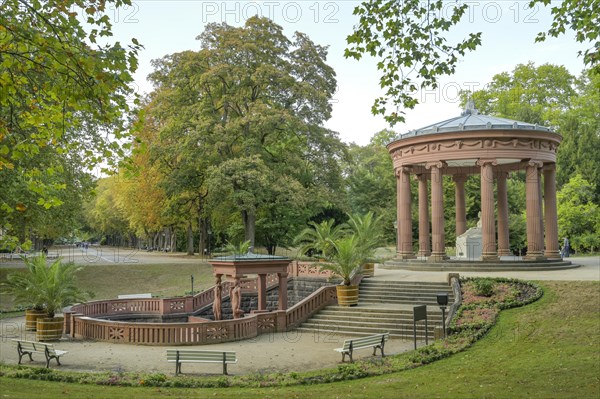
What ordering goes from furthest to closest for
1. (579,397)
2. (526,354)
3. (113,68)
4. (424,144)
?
(424,144) < (526,354) < (579,397) < (113,68)

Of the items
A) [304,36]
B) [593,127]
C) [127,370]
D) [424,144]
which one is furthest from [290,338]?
[593,127]

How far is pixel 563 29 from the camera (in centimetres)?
1218

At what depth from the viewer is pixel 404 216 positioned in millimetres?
32406

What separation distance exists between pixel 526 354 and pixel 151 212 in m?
37.6

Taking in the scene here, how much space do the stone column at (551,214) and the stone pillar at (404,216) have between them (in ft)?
23.5

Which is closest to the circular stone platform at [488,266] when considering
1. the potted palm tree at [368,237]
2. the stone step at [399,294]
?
the stone step at [399,294]

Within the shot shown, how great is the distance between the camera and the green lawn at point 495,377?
1121cm

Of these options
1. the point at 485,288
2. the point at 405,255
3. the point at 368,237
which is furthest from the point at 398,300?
the point at 405,255

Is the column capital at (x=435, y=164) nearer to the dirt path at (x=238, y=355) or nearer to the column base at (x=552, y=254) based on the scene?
the column base at (x=552, y=254)

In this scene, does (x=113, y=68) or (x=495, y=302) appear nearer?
(x=113, y=68)

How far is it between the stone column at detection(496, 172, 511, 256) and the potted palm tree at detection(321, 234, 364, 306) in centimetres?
1424

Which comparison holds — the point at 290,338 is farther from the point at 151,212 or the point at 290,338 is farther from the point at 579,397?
the point at 151,212

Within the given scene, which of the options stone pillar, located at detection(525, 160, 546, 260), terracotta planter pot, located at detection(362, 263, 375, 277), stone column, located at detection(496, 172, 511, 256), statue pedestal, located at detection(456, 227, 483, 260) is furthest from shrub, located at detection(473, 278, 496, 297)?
stone column, located at detection(496, 172, 511, 256)

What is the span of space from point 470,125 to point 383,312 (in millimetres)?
12815
